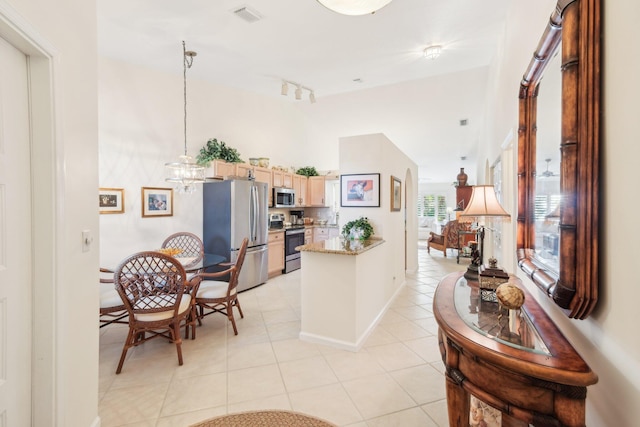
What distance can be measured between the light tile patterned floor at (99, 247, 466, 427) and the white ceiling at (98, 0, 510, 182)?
11.1 ft

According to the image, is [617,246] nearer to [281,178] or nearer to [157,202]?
[157,202]

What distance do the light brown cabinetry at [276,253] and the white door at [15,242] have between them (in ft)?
13.3

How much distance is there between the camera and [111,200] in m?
3.63

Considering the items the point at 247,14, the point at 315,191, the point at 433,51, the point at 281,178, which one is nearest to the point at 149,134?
the point at 247,14

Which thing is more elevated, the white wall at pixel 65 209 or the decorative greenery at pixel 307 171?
the decorative greenery at pixel 307 171

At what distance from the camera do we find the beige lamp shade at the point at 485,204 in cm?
182

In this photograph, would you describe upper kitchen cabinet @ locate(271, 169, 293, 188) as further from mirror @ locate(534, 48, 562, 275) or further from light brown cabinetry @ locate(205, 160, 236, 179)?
mirror @ locate(534, 48, 562, 275)

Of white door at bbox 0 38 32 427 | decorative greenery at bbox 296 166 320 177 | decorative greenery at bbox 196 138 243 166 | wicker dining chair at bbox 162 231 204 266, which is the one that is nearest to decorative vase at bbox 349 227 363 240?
wicker dining chair at bbox 162 231 204 266

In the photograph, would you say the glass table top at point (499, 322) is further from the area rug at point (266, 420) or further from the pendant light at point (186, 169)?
the pendant light at point (186, 169)

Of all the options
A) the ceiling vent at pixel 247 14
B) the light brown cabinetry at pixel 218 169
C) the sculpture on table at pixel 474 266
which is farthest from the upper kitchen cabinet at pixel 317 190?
the sculpture on table at pixel 474 266

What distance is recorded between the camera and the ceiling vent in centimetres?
278

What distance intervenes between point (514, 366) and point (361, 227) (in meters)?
2.58

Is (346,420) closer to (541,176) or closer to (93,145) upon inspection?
(541,176)

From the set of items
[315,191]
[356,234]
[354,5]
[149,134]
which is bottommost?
[356,234]
